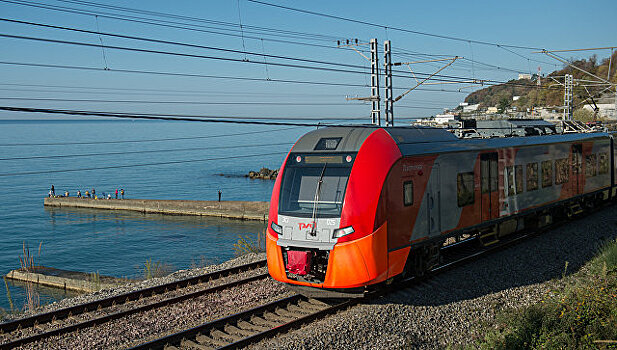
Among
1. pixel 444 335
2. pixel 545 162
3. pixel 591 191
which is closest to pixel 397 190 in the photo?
pixel 444 335

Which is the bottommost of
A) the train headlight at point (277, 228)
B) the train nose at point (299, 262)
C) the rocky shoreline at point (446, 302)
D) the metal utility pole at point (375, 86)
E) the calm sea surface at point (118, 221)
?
the calm sea surface at point (118, 221)

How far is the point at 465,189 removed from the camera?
41.4 ft

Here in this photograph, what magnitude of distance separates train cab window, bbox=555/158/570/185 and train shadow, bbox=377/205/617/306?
161 centimetres

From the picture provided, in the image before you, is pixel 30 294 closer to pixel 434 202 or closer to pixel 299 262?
pixel 299 262

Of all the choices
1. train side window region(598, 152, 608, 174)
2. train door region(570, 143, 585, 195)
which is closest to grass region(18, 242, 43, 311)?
train door region(570, 143, 585, 195)

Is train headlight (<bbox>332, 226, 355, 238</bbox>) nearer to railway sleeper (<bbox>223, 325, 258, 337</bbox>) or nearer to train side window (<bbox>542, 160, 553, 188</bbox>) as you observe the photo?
railway sleeper (<bbox>223, 325, 258, 337</bbox>)

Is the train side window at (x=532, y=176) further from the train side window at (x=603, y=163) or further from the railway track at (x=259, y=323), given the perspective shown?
the train side window at (x=603, y=163)

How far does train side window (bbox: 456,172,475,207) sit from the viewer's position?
12359mm

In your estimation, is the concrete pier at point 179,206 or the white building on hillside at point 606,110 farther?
the white building on hillside at point 606,110

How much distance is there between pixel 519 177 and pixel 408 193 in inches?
231

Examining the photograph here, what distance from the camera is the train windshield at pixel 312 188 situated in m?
10.0

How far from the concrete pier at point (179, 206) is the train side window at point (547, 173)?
3468cm

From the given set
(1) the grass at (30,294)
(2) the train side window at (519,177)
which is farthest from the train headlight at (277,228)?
(2) the train side window at (519,177)

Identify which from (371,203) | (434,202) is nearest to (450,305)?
(434,202)
